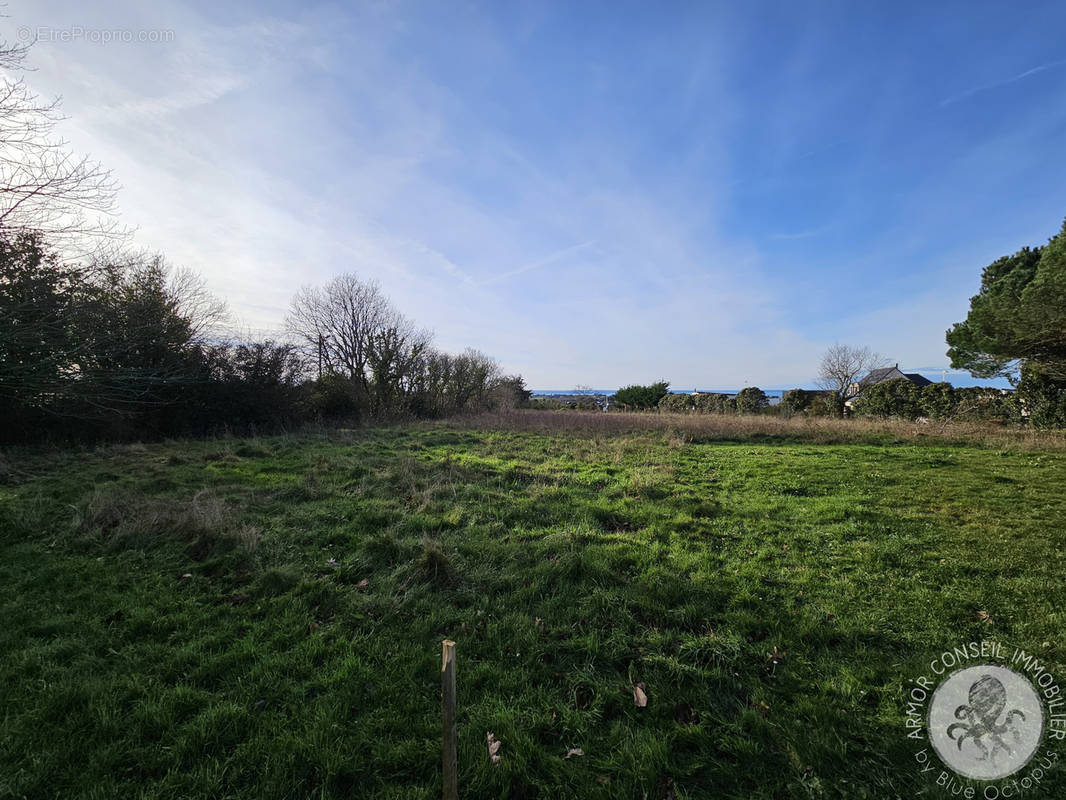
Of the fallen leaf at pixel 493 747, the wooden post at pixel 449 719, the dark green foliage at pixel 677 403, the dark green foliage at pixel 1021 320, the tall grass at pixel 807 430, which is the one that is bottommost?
the fallen leaf at pixel 493 747

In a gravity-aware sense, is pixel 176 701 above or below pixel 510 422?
below

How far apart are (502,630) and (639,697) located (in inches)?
49.8

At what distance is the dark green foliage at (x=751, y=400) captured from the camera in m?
27.3

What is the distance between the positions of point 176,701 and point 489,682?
2082 millimetres

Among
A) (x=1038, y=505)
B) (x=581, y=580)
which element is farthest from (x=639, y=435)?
(x=581, y=580)

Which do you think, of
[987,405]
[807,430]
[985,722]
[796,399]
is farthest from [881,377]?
[985,722]

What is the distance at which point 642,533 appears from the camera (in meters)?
5.57

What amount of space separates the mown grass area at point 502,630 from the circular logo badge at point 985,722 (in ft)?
0.55

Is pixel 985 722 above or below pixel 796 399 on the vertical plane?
below

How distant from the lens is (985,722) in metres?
2.39

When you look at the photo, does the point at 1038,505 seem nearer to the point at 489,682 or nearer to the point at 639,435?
the point at 489,682

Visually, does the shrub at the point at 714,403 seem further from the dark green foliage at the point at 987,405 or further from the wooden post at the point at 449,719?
the wooden post at the point at 449,719

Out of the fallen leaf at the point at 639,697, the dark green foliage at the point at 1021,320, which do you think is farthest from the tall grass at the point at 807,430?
the fallen leaf at the point at 639,697

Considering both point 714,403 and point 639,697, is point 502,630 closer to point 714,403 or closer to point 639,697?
point 639,697
